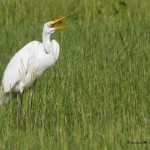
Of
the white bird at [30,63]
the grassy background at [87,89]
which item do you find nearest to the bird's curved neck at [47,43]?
the white bird at [30,63]

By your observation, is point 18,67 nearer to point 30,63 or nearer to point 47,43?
point 30,63

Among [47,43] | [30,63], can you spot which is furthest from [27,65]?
[47,43]

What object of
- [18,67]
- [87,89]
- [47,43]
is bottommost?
[87,89]

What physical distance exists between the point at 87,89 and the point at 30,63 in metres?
0.77

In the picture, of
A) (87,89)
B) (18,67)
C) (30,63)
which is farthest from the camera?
(30,63)

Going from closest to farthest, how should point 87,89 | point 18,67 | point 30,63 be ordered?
point 87,89, point 18,67, point 30,63

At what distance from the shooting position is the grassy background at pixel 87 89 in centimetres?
412

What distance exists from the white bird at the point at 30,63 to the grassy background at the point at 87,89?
94 millimetres

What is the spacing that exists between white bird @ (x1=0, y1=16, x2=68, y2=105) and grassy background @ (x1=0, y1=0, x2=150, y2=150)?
0.09 m

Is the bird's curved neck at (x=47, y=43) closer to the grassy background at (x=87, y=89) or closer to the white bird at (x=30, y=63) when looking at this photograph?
the white bird at (x=30, y=63)

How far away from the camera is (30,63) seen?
19.5 ft

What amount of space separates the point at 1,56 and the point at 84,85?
1359 millimetres

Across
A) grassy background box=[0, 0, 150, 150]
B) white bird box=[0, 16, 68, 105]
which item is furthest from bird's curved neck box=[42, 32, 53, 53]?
grassy background box=[0, 0, 150, 150]

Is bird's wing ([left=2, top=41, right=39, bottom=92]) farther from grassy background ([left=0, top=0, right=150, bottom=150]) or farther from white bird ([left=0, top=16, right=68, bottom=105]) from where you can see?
grassy background ([left=0, top=0, right=150, bottom=150])
